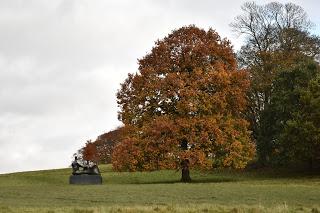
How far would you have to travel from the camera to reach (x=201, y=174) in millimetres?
57062

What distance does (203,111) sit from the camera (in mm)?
46875

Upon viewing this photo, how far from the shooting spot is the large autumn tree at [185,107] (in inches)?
1791

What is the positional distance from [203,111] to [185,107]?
199cm

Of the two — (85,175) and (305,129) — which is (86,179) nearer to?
(85,175)

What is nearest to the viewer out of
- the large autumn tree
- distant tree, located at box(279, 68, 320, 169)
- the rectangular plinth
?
the large autumn tree

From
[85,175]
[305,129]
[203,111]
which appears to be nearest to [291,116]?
→ [305,129]

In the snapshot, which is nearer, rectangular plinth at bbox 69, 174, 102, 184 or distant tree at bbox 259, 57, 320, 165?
rectangular plinth at bbox 69, 174, 102, 184

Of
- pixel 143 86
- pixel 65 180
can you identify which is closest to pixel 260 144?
pixel 143 86

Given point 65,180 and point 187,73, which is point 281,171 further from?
point 65,180

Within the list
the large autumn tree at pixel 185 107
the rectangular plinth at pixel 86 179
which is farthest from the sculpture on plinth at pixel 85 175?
the large autumn tree at pixel 185 107

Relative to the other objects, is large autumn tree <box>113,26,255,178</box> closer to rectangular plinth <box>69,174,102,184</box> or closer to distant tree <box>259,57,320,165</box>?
rectangular plinth <box>69,174,102,184</box>

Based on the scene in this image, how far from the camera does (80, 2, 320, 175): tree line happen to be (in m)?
45.6

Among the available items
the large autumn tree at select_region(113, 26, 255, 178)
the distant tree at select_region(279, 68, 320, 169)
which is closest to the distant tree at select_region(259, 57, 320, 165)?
the distant tree at select_region(279, 68, 320, 169)

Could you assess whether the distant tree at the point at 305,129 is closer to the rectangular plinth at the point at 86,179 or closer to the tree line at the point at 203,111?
the tree line at the point at 203,111
